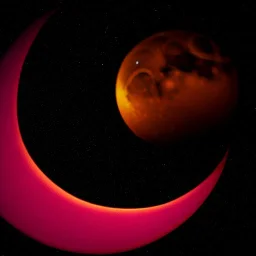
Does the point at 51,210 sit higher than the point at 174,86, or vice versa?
the point at 174,86

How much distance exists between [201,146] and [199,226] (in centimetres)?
70

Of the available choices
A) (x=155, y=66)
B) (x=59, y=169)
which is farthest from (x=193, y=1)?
(x=59, y=169)

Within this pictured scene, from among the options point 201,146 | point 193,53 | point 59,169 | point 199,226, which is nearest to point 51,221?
point 59,169

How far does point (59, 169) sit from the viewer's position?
94cm

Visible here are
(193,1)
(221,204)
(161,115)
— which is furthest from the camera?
(221,204)

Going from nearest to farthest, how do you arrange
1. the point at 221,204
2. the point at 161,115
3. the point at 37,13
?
the point at 161,115 < the point at 37,13 < the point at 221,204

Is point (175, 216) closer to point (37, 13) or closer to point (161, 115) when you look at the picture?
point (161, 115)

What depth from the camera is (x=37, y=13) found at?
1411 millimetres

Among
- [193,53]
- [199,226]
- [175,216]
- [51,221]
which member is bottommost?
[199,226]

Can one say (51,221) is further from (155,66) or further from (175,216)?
(155,66)

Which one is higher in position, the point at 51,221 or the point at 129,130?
the point at 129,130

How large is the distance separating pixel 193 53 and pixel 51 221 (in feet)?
1.75

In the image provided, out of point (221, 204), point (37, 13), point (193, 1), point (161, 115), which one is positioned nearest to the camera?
point (161, 115)

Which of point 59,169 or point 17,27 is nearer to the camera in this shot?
point 59,169
